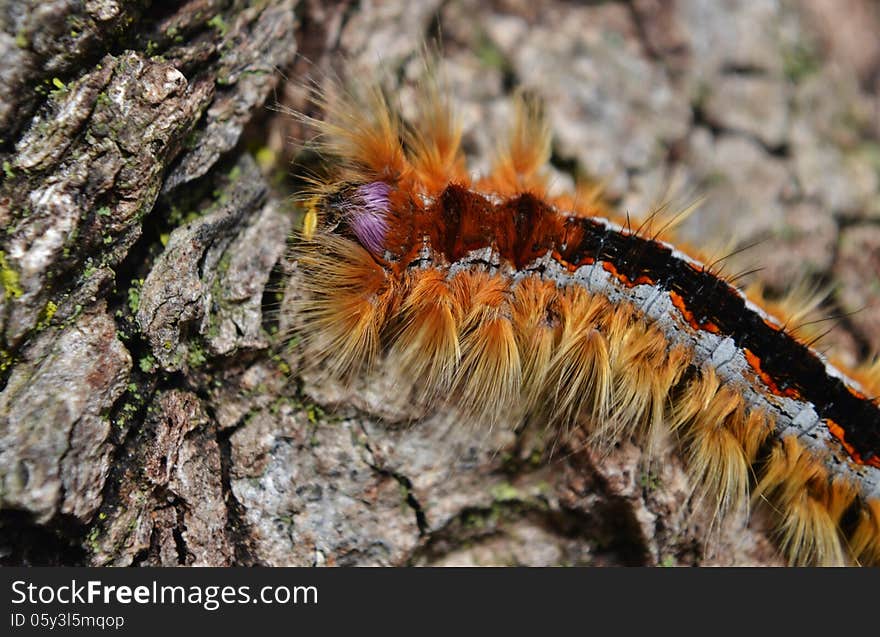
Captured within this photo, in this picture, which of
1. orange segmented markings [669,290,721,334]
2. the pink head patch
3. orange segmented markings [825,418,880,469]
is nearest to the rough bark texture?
the pink head patch

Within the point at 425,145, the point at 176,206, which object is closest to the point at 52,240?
the point at 176,206

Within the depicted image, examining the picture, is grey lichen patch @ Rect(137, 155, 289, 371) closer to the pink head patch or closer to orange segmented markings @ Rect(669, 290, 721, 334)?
the pink head patch

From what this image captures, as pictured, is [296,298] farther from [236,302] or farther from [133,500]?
[133,500]

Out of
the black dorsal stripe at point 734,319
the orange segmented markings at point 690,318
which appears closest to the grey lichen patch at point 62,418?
the black dorsal stripe at point 734,319

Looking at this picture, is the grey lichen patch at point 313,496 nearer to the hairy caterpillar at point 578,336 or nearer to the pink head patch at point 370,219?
the hairy caterpillar at point 578,336

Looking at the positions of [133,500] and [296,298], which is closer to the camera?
[133,500]

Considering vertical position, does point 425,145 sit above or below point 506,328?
above

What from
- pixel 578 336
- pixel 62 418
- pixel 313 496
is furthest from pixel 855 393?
pixel 62 418
